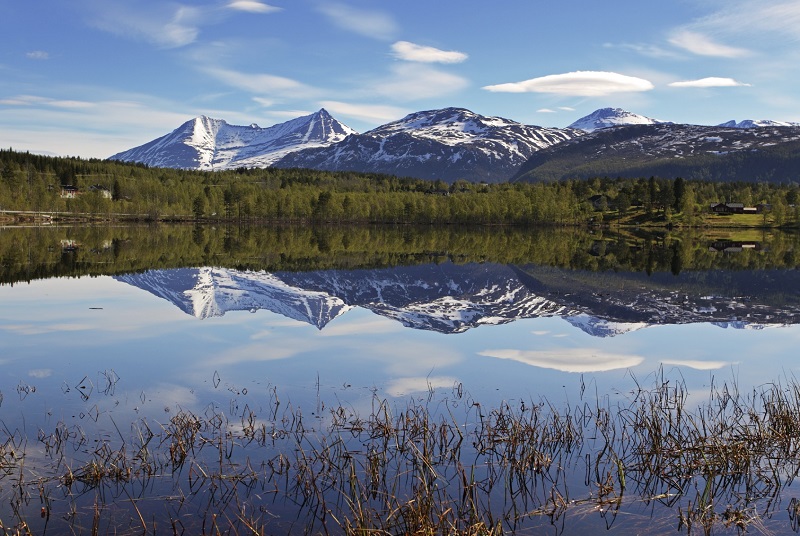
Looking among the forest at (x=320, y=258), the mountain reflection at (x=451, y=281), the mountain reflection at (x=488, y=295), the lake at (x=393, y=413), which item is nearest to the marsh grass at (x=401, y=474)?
the lake at (x=393, y=413)

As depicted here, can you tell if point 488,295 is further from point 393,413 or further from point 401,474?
point 401,474

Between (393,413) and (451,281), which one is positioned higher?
(451,281)

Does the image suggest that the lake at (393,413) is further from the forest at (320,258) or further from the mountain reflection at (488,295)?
the forest at (320,258)

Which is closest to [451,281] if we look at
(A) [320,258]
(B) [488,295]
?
(B) [488,295]

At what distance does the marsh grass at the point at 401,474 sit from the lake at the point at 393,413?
0.20ft

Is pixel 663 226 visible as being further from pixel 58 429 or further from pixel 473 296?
pixel 58 429

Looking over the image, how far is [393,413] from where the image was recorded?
18.2 meters

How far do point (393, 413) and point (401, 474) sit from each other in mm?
4254

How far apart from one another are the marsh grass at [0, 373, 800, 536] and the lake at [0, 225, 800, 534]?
0.20 feet

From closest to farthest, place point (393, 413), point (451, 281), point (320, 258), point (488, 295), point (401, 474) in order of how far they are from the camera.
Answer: point (401, 474)
point (393, 413)
point (488, 295)
point (451, 281)
point (320, 258)

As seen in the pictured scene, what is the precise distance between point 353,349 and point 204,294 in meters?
21.0

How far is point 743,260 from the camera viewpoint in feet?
262

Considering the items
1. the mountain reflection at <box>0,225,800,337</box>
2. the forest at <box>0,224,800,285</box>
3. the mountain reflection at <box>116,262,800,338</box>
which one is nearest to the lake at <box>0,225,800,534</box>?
the mountain reflection at <box>116,262,800,338</box>

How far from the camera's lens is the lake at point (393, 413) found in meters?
12.4
